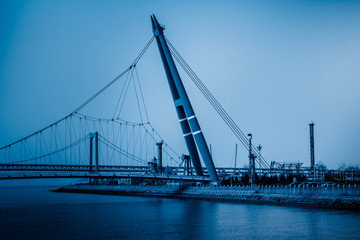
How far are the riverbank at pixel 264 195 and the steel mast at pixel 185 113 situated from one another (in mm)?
2684

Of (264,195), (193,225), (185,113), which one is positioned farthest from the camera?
(185,113)

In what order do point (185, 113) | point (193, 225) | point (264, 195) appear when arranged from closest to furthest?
1. point (193, 225)
2. point (264, 195)
3. point (185, 113)

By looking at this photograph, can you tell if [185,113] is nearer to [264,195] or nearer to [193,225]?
[264,195]

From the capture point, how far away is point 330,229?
24688 millimetres

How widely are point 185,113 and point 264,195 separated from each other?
1370 cm

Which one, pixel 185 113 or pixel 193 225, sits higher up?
pixel 185 113

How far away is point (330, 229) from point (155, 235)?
370 inches

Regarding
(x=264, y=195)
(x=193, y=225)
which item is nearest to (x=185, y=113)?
(x=264, y=195)

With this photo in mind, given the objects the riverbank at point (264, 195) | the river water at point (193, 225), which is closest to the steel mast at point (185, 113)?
the riverbank at point (264, 195)

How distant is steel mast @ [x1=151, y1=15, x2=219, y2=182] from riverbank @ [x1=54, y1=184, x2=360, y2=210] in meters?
2.68

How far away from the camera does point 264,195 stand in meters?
44.0

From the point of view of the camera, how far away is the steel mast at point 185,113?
164ft

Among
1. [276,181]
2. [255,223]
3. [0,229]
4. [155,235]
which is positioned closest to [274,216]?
[255,223]

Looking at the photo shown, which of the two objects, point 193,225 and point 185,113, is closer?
point 193,225
